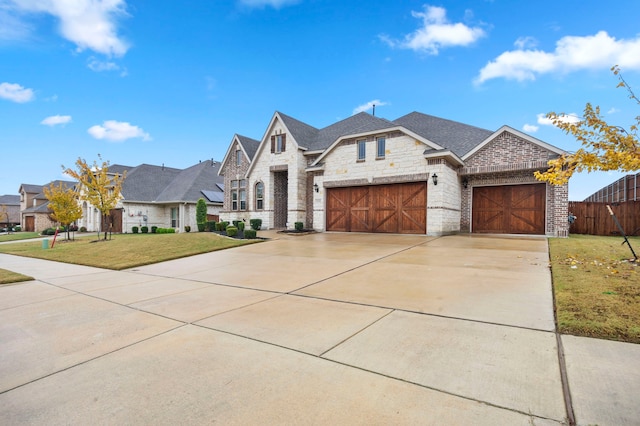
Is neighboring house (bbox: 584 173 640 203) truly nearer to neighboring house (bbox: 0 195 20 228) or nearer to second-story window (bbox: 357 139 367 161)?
second-story window (bbox: 357 139 367 161)

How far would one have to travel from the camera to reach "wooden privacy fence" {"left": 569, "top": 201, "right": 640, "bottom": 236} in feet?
52.5

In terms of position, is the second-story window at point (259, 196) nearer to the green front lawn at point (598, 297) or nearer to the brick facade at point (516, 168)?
the brick facade at point (516, 168)

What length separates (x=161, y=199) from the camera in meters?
30.0

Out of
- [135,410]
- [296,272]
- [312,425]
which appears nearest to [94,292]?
[296,272]

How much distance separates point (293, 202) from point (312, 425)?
60.2ft

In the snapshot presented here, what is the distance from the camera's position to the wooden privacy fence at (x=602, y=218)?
1600cm

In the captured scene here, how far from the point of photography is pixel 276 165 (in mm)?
21391

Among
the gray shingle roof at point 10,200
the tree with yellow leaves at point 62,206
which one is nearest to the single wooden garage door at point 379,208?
the tree with yellow leaves at point 62,206

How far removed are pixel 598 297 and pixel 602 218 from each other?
16.4 metres

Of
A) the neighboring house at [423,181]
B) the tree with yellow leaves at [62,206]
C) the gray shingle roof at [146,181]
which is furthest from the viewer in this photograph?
the gray shingle roof at [146,181]

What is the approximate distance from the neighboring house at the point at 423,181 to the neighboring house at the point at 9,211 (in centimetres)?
5554

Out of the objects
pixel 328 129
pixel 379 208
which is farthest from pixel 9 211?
pixel 379 208

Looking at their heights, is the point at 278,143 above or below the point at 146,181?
above

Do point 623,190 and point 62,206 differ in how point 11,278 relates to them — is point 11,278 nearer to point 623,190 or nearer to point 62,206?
point 62,206
